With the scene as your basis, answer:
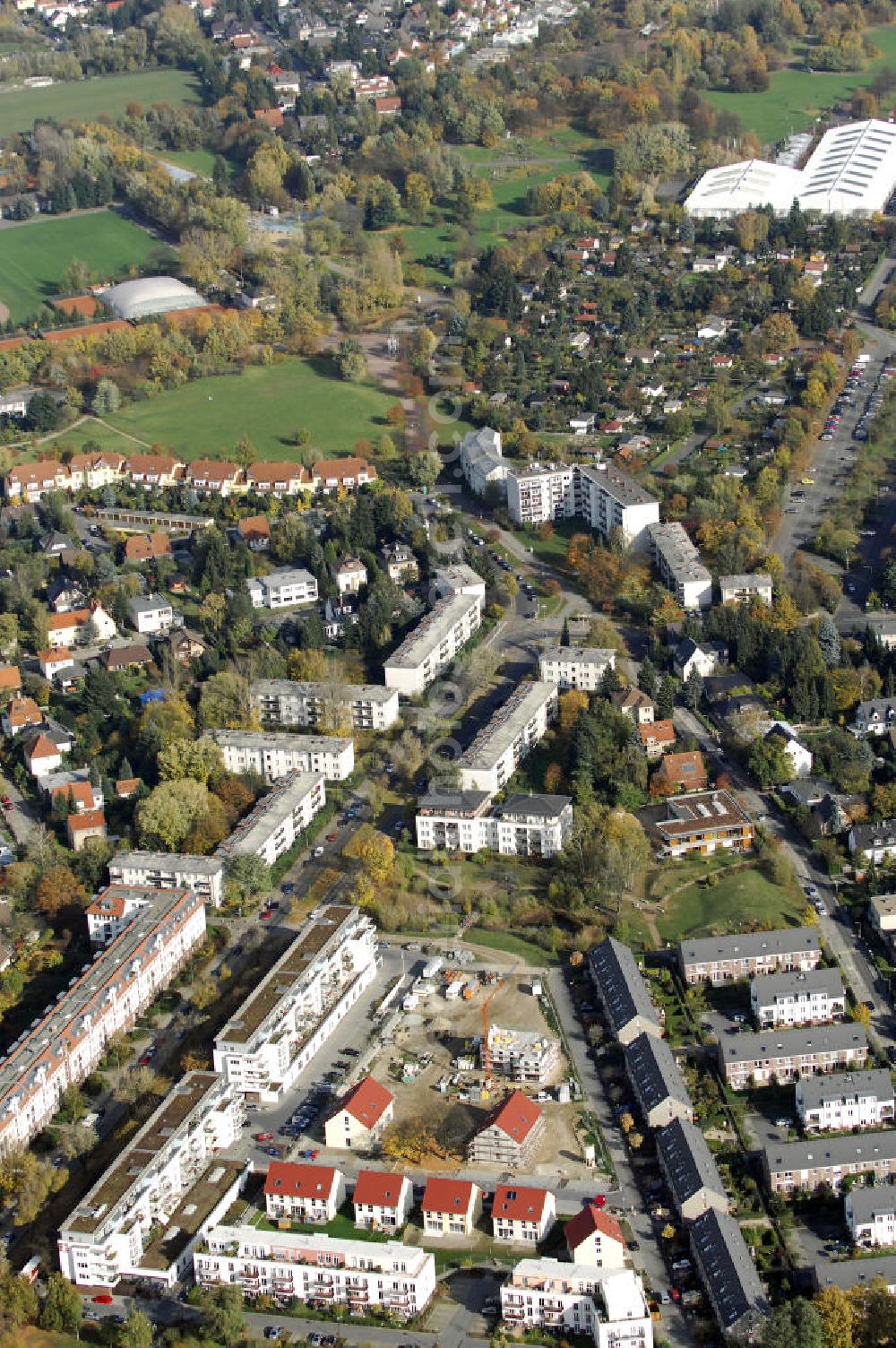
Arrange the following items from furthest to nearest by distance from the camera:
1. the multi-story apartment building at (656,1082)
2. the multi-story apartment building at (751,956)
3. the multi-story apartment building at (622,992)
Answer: the multi-story apartment building at (751,956), the multi-story apartment building at (622,992), the multi-story apartment building at (656,1082)

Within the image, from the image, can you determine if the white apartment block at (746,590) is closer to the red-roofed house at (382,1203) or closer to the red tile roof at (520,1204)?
the red tile roof at (520,1204)

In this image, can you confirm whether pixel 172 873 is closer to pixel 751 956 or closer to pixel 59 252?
pixel 751 956

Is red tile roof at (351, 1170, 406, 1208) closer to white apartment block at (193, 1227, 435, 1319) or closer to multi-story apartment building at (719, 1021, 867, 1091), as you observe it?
white apartment block at (193, 1227, 435, 1319)

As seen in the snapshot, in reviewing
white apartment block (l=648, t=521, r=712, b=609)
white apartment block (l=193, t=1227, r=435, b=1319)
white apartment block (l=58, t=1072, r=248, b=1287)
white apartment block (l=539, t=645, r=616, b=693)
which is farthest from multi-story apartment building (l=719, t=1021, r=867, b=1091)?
white apartment block (l=648, t=521, r=712, b=609)

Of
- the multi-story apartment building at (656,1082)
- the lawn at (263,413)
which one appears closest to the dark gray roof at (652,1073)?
the multi-story apartment building at (656,1082)

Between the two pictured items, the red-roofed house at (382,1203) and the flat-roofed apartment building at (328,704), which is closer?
the red-roofed house at (382,1203)

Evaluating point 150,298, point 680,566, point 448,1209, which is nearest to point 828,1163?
point 448,1209

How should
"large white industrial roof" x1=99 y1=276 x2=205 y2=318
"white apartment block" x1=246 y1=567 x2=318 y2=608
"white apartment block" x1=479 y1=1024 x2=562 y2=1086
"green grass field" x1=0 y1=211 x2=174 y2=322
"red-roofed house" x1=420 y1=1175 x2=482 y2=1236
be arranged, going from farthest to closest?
1. "green grass field" x1=0 y1=211 x2=174 y2=322
2. "large white industrial roof" x1=99 y1=276 x2=205 y2=318
3. "white apartment block" x1=246 y1=567 x2=318 y2=608
4. "white apartment block" x1=479 y1=1024 x2=562 y2=1086
5. "red-roofed house" x1=420 y1=1175 x2=482 y2=1236
